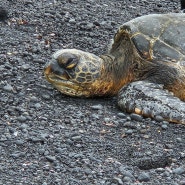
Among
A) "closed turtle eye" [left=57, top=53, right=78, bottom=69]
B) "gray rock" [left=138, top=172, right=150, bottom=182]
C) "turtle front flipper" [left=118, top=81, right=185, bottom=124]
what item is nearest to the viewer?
"gray rock" [left=138, top=172, right=150, bottom=182]

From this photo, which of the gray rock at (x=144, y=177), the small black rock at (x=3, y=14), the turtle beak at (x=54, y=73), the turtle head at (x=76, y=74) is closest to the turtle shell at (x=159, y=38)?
the turtle head at (x=76, y=74)

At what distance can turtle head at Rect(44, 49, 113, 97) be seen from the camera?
5809mm

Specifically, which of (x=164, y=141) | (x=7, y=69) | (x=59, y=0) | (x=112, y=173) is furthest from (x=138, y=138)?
(x=59, y=0)

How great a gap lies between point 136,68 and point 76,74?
0.55 m

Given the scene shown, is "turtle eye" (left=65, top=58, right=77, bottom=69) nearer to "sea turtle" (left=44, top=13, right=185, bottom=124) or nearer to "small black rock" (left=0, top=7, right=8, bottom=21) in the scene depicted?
"sea turtle" (left=44, top=13, right=185, bottom=124)

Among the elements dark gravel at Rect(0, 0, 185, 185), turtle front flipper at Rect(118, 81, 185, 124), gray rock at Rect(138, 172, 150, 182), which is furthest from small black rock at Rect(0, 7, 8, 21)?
gray rock at Rect(138, 172, 150, 182)

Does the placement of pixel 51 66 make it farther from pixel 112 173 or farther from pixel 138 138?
pixel 112 173

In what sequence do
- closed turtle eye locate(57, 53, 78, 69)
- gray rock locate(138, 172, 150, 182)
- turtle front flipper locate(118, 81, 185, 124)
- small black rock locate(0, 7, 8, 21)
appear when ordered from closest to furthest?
1. gray rock locate(138, 172, 150, 182)
2. turtle front flipper locate(118, 81, 185, 124)
3. closed turtle eye locate(57, 53, 78, 69)
4. small black rock locate(0, 7, 8, 21)

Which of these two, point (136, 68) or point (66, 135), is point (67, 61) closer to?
point (136, 68)

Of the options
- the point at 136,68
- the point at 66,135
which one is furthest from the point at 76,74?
the point at 66,135

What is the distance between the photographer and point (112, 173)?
4.50 m

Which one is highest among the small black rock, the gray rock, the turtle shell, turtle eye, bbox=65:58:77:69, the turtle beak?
the turtle shell

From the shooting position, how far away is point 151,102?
18.1 ft

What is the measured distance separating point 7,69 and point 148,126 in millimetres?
1657
